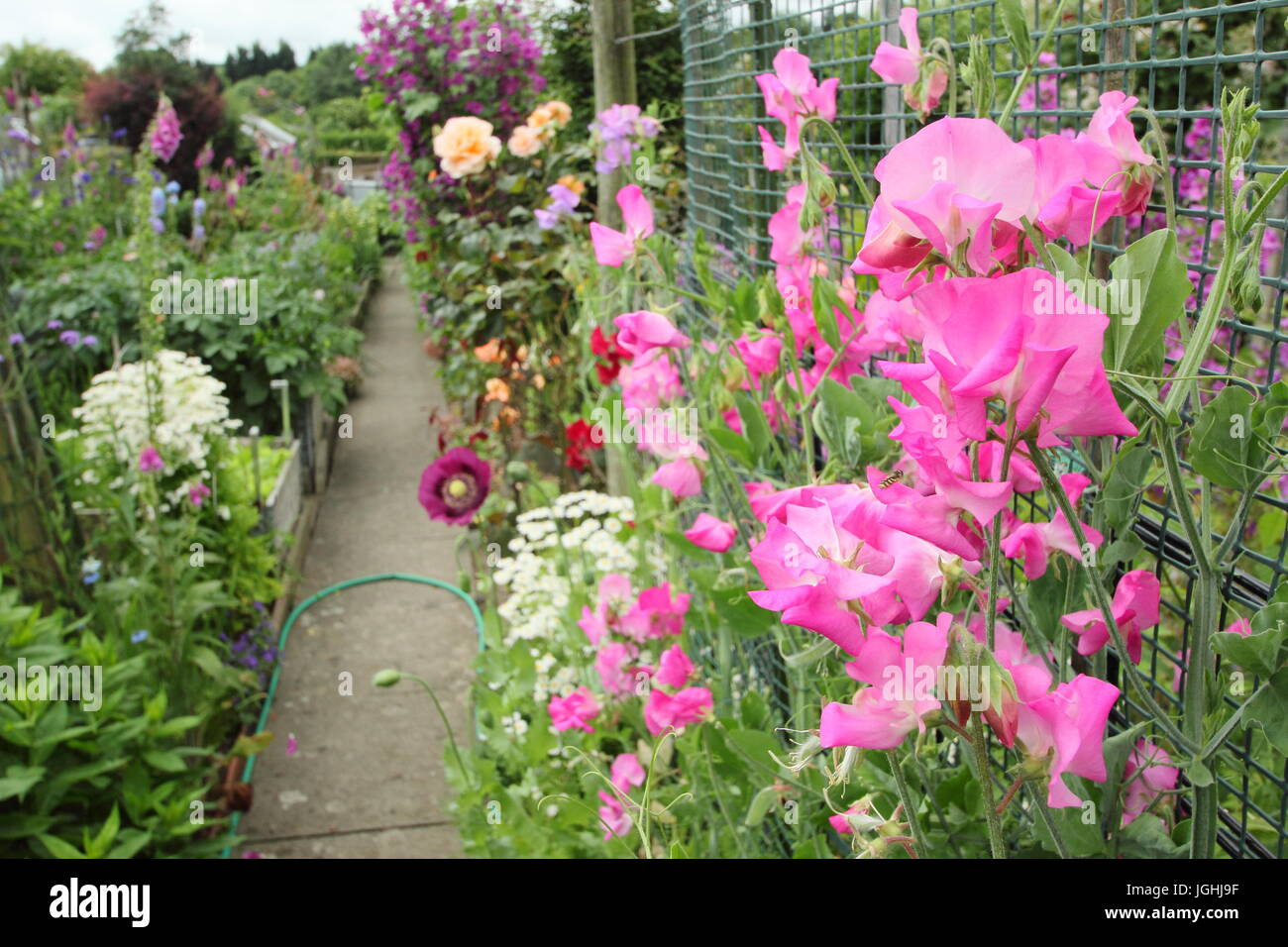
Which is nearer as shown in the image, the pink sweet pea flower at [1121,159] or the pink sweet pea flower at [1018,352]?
the pink sweet pea flower at [1018,352]

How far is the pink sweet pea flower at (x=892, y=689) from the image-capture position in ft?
1.78

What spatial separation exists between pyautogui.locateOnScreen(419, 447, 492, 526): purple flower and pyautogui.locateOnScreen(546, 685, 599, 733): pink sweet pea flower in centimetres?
83

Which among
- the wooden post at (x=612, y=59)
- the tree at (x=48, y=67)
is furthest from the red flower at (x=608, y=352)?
the tree at (x=48, y=67)

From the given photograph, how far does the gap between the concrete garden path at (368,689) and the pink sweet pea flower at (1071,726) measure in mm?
2233

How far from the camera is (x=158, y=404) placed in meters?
2.82

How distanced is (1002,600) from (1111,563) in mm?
92

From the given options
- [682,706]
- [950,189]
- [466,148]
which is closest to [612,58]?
[466,148]

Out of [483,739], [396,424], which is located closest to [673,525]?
[483,739]

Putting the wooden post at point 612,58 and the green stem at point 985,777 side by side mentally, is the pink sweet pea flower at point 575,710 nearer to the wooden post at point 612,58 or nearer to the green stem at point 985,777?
the green stem at point 985,777

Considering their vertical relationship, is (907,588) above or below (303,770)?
above

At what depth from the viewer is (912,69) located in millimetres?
898

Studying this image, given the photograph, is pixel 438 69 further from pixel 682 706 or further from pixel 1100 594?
pixel 1100 594

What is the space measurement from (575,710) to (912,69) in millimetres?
1287

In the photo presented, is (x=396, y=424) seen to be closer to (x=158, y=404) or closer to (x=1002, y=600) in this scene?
(x=158, y=404)
